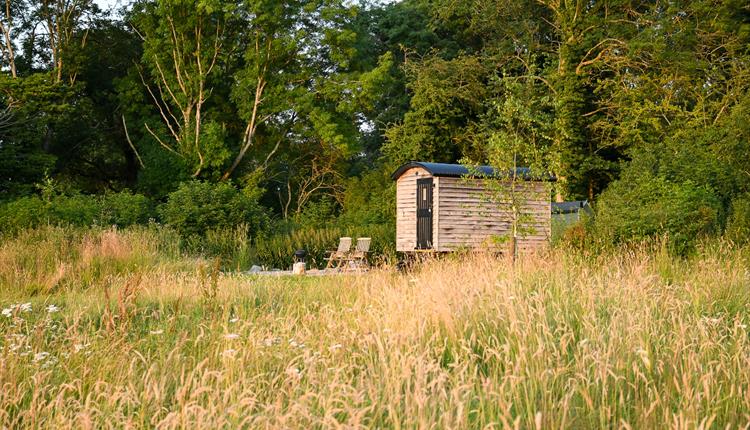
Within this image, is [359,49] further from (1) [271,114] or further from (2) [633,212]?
(2) [633,212]

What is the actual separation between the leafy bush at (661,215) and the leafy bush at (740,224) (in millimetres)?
294

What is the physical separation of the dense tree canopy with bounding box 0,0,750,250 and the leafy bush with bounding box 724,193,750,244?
663 cm

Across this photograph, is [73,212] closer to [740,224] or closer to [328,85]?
[328,85]

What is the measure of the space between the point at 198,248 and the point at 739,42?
16.0 m

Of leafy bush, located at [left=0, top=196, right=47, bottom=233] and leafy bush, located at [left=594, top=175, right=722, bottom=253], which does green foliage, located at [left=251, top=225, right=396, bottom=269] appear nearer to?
leafy bush, located at [left=0, top=196, right=47, bottom=233]

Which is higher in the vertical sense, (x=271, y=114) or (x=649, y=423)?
(x=271, y=114)

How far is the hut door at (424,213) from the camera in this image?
56.7ft

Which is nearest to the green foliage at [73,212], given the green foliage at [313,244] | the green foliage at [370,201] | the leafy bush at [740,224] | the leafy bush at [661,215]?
the green foliage at [313,244]

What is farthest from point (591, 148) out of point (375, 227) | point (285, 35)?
point (285, 35)

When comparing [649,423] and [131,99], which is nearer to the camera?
[649,423]

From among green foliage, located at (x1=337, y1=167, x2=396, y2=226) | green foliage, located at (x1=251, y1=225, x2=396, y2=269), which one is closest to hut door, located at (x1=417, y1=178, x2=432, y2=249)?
green foliage, located at (x1=251, y1=225, x2=396, y2=269)

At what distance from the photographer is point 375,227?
19.9 m

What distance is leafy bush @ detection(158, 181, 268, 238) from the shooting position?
17781 mm

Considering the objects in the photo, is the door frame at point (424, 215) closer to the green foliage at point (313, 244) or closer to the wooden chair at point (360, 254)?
Answer: the green foliage at point (313, 244)
